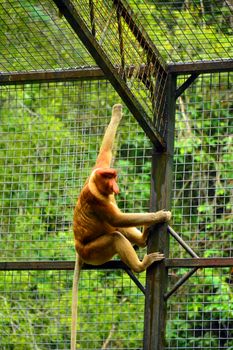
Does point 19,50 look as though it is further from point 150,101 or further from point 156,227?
point 156,227

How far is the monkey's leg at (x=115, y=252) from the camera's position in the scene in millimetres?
10000

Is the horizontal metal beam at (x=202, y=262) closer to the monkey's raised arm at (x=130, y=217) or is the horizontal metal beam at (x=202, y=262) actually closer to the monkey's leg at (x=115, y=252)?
the monkey's leg at (x=115, y=252)

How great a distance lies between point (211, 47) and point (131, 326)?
614cm

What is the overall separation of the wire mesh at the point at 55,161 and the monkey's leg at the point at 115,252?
1227 millimetres

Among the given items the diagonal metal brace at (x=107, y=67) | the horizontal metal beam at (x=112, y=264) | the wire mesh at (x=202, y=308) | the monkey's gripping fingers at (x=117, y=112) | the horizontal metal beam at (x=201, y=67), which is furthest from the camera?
the wire mesh at (x=202, y=308)

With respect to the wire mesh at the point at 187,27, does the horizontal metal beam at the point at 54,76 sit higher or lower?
lower

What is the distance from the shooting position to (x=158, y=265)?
10172 millimetres

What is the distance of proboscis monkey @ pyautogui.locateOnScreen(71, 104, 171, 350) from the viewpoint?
32.5 feet

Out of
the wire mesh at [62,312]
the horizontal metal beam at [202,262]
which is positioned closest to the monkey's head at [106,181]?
the horizontal metal beam at [202,262]

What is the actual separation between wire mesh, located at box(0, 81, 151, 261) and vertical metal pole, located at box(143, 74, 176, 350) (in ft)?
2.36

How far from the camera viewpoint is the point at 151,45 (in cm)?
1024

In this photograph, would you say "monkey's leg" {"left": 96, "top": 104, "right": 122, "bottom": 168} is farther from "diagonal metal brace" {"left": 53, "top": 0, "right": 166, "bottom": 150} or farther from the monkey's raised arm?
the monkey's raised arm

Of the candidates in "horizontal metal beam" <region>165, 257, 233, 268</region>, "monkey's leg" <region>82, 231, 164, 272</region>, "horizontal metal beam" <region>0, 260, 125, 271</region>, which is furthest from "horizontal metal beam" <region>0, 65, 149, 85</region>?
"horizontal metal beam" <region>165, 257, 233, 268</region>

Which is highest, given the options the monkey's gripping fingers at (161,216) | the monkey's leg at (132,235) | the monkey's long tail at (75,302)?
the monkey's gripping fingers at (161,216)
